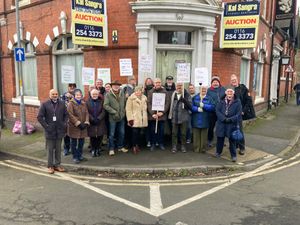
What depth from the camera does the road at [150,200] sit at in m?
4.44

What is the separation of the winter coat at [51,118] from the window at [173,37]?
12.1 feet

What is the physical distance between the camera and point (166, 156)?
755 centimetres

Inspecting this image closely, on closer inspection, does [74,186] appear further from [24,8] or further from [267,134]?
[24,8]

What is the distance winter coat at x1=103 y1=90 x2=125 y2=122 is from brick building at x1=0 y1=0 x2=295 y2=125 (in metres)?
1.35

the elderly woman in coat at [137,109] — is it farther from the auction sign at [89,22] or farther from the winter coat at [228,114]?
the auction sign at [89,22]

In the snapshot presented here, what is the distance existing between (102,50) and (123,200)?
523cm

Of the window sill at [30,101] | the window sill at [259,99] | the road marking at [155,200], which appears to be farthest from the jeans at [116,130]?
the window sill at [259,99]

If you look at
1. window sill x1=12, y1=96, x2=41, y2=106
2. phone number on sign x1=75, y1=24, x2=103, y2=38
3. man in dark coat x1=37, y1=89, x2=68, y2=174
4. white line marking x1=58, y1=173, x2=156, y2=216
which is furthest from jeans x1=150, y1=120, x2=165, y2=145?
window sill x1=12, y1=96, x2=41, y2=106

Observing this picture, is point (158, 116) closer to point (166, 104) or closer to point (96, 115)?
point (166, 104)

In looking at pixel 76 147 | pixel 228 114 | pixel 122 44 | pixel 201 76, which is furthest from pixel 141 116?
pixel 122 44

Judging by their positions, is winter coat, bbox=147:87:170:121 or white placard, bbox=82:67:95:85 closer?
winter coat, bbox=147:87:170:121

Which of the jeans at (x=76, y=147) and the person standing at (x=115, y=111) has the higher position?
the person standing at (x=115, y=111)

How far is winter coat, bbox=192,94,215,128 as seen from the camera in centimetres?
752

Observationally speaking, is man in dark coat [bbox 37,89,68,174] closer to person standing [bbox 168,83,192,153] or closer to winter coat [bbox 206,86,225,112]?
A: person standing [bbox 168,83,192,153]
